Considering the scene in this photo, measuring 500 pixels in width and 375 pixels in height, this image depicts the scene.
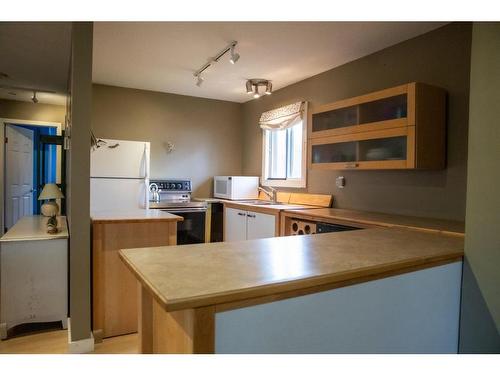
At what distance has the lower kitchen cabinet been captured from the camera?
348cm

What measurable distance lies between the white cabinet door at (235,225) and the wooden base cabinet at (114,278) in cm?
157

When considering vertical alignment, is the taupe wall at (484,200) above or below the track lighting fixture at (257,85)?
Answer: below

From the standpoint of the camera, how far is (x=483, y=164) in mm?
1357

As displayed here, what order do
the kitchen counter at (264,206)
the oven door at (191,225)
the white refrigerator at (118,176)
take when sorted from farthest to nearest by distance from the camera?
the oven door at (191,225) → the white refrigerator at (118,176) → the kitchen counter at (264,206)

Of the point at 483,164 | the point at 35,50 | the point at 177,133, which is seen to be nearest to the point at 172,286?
the point at 483,164

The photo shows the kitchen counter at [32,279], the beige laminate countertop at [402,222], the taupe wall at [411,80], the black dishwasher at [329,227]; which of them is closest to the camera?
the beige laminate countertop at [402,222]

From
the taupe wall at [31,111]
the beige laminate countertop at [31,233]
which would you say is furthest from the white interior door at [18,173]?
the beige laminate countertop at [31,233]

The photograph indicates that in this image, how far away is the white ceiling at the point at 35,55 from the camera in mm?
2489

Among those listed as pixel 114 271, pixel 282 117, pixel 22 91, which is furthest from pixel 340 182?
pixel 22 91

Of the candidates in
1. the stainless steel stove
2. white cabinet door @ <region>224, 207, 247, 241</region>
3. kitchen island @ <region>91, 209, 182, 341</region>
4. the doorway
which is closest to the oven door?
the stainless steel stove

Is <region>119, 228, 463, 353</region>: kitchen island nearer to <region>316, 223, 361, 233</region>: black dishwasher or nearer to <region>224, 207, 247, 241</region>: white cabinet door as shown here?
<region>316, 223, 361, 233</region>: black dishwasher

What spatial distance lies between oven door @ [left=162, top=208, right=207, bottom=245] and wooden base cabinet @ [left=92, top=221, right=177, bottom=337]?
154cm

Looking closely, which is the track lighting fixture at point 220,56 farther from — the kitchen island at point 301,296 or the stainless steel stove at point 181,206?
the kitchen island at point 301,296

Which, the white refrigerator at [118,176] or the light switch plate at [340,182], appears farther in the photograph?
the white refrigerator at [118,176]
